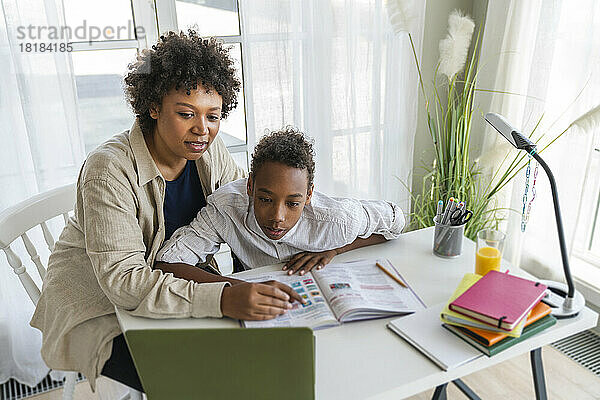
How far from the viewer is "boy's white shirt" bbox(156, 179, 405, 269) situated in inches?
55.7

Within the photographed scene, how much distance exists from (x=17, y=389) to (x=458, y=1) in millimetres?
2507

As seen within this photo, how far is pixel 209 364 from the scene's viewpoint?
0.93 m

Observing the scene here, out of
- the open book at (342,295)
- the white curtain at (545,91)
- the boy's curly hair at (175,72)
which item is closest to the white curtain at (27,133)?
the boy's curly hair at (175,72)

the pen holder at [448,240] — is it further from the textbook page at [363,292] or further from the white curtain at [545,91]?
the white curtain at [545,91]

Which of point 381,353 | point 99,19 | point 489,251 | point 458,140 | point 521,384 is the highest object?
point 99,19

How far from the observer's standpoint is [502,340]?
1.06 m

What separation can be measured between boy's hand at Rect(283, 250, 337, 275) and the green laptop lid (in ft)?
1.46

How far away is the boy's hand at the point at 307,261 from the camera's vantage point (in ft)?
4.53

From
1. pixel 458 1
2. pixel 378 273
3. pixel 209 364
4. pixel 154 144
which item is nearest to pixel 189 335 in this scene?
pixel 209 364

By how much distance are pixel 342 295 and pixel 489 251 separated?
1.26ft

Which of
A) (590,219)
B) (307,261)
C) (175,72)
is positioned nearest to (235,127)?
(175,72)

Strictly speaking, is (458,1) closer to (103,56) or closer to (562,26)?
(562,26)

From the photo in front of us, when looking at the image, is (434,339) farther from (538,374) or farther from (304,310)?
(538,374)

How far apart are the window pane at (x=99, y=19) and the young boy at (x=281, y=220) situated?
86 centimetres
